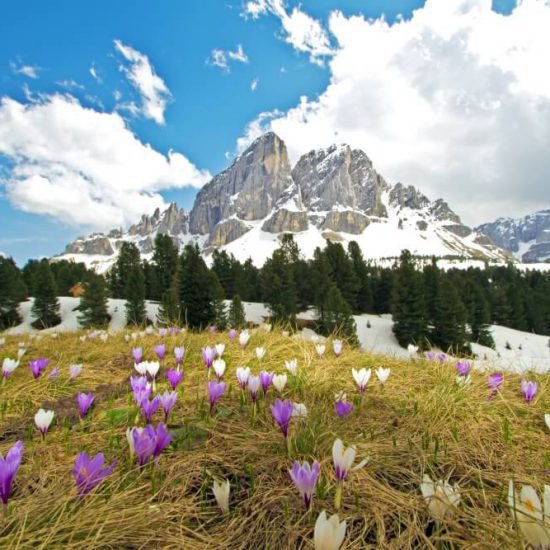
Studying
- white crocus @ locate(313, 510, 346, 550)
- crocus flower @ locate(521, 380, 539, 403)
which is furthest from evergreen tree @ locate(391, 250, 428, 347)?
white crocus @ locate(313, 510, 346, 550)

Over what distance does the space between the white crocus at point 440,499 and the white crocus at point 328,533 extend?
0.35m

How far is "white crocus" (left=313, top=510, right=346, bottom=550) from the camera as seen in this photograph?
79 centimetres

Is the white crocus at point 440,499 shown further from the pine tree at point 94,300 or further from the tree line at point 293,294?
the pine tree at point 94,300

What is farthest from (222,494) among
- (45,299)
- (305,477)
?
(45,299)

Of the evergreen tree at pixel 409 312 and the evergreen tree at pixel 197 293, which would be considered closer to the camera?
the evergreen tree at pixel 197 293

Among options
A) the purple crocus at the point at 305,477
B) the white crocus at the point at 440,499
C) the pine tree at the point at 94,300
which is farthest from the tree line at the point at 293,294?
the white crocus at the point at 440,499

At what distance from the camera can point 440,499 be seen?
94cm

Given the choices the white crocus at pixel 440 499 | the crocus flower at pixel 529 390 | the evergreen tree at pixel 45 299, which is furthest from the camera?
the evergreen tree at pixel 45 299

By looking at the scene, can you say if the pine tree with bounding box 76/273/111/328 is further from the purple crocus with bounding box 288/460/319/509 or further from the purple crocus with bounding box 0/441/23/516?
the purple crocus with bounding box 288/460/319/509

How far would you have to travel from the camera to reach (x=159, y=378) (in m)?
3.01

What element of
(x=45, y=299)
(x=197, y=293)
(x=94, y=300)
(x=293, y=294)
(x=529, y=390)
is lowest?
(x=293, y=294)

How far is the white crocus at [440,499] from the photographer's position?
978mm

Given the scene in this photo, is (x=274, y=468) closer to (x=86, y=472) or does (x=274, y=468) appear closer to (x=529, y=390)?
(x=86, y=472)

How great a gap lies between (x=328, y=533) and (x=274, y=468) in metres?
0.61
